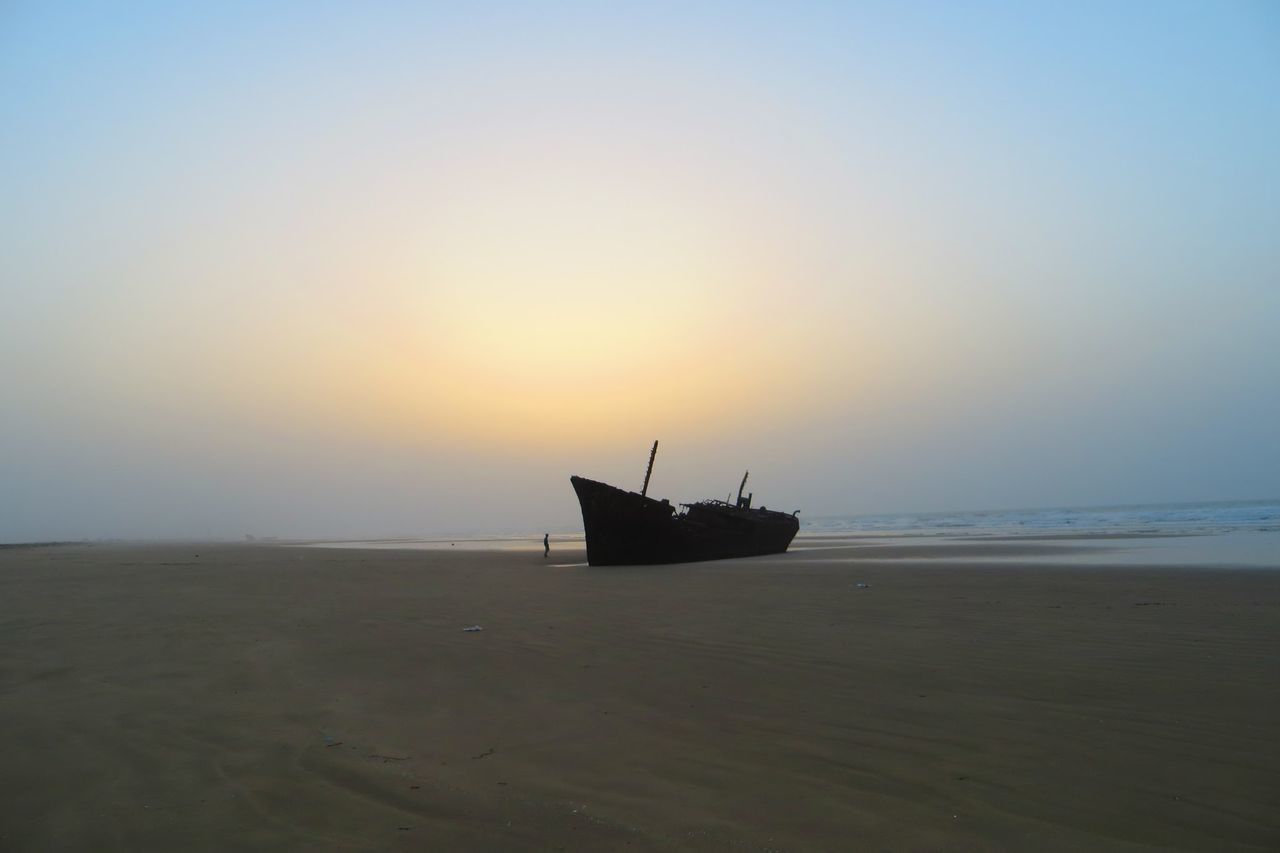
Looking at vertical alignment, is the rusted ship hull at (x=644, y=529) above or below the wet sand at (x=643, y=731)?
above

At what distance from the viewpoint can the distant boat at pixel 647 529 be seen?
24.9 meters

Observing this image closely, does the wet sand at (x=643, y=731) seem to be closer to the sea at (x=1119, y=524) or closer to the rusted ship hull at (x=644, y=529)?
the rusted ship hull at (x=644, y=529)

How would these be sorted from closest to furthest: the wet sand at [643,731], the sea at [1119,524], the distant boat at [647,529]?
1. the wet sand at [643,731]
2. the distant boat at [647,529]
3. the sea at [1119,524]

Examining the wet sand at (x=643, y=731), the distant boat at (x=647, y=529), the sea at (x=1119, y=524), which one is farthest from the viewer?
the sea at (x=1119, y=524)

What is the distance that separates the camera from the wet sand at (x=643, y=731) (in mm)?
3201

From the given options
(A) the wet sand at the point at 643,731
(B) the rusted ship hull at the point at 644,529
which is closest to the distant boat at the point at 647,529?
(B) the rusted ship hull at the point at 644,529

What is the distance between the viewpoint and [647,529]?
84.0ft

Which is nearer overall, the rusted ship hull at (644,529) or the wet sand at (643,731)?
the wet sand at (643,731)

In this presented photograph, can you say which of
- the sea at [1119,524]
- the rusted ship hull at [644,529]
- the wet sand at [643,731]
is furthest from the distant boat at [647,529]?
the sea at [1119,524]

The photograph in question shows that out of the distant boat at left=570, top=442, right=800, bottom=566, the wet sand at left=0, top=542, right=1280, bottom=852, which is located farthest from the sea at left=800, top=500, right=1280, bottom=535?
the wet sand at left=0, top=542, right=1280, bottom=852

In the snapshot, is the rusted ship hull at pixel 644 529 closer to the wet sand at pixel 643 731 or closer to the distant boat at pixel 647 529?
the distant boat at pixel 647 529

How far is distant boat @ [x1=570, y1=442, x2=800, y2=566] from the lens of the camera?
81.6ft

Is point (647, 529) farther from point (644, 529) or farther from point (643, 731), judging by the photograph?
point (643, 731)

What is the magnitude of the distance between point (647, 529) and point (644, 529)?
142 millimetres
